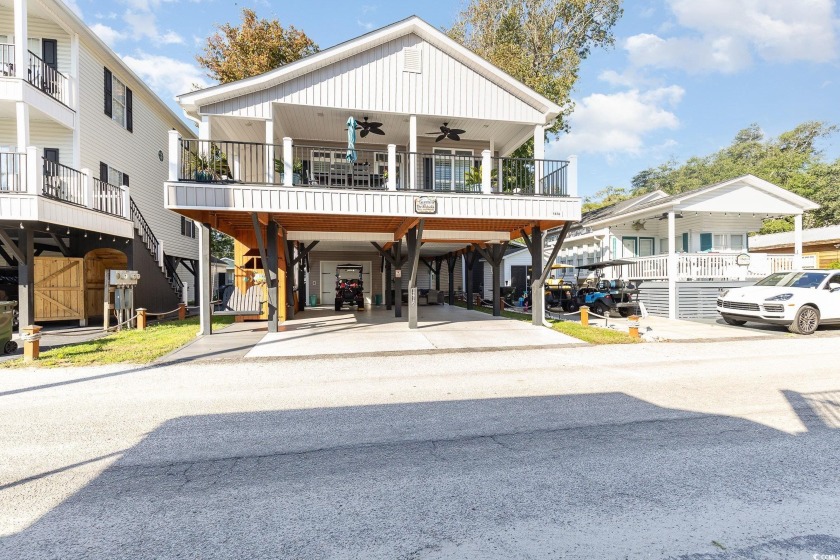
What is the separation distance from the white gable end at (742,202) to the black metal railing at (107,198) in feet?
69.4

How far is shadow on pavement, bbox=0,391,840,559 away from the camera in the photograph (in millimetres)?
A: 2521

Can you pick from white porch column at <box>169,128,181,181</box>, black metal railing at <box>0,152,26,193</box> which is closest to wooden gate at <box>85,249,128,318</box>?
black metal railing at <box>0,152,26,193</box>

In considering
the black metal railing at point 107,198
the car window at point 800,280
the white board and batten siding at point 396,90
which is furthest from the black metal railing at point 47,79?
the car window at point 800,280

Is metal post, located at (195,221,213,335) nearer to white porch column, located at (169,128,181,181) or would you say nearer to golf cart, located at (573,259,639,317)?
white porch column, located at (169,128,181,181)

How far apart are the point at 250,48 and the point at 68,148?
11526mm

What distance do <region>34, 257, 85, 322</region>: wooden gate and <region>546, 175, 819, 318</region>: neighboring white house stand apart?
19.8 metres

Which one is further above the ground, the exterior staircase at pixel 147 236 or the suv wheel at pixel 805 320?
the exterior staircase at pixel 147 236

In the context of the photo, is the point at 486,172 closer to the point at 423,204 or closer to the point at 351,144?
the point at 423,204

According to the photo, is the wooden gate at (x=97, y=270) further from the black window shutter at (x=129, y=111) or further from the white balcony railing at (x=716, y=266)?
the white balcony railing at (x=716, y=266)

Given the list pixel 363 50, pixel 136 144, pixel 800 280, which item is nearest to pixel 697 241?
pixel 800 280

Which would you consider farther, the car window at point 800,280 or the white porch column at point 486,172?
the car window at point 800,280

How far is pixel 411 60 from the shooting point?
39.0 ft

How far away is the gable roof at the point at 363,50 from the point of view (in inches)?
422

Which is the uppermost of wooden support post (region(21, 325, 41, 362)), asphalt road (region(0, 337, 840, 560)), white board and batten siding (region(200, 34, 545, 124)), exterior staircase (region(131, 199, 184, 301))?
white board and batten siding (region(200, 34, 545, 124))
